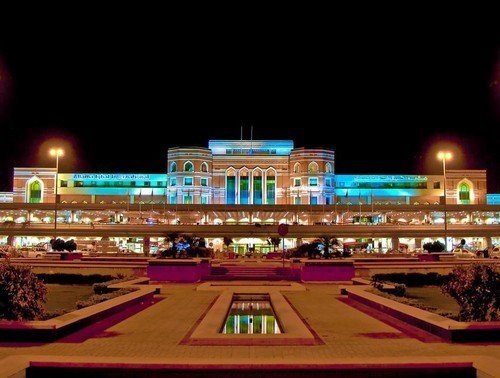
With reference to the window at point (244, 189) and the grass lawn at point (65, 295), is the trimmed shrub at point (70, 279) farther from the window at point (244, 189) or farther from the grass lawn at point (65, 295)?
the window at point (244, 189)

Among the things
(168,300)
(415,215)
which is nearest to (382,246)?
(415,215)

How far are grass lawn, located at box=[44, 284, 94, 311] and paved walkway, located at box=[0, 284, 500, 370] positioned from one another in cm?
363

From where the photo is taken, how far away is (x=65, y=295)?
979 inches

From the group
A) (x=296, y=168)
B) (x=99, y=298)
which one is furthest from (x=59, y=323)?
(x=296, y=168)

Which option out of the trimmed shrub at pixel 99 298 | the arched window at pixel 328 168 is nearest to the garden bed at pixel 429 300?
the trimmed shrub at pixel 99 298

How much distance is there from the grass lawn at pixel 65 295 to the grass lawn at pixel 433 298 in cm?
1169

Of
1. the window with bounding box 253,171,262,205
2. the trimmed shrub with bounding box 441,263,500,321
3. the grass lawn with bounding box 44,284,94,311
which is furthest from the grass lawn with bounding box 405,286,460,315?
the window with bounding box 253,171,262,205

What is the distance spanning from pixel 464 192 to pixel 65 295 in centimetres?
8451

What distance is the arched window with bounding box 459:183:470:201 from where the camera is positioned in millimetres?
98625

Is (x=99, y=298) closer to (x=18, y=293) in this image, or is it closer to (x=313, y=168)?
(x=18, y=293)

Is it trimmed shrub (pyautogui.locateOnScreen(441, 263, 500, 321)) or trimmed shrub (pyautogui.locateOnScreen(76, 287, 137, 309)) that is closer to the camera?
trimmed shrub (pyautogui.locateOnScreen(441, 263, 500, 321))

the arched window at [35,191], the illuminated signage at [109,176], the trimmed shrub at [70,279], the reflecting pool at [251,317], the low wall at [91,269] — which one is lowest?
the reflecting pool at [251,317]

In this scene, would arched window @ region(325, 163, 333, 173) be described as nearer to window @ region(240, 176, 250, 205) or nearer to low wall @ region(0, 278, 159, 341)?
window @ region(240, 176, 250, 205)

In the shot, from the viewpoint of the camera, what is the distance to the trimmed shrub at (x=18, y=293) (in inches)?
564
